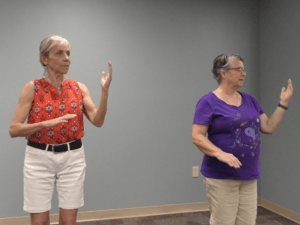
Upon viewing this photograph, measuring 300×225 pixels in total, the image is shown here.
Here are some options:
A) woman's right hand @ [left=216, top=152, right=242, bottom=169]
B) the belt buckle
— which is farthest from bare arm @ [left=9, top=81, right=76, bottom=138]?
woman's right hand @ [left=216, top=152, right=242, bottom=169]

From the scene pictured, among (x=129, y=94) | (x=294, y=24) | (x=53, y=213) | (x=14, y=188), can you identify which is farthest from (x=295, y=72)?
(x=14, y=188)

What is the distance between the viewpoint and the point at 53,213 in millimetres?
2527

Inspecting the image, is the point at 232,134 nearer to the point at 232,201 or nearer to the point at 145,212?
the point at 232,201

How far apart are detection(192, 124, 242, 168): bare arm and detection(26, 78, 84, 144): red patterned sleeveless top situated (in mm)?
609

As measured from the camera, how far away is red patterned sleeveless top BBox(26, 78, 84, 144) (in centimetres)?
129

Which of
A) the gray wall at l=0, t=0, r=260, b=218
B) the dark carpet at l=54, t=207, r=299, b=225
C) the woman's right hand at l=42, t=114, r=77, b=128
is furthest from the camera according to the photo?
the dark carpet at l=54, t=207, r=299, b=225

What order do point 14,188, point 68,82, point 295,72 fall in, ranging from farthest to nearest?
1. point 295,72
2. point 14,188
3. point 68,82

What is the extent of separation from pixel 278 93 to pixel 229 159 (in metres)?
1.95

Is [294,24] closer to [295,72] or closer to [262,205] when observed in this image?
[295,72]

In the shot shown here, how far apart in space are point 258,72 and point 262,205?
5.06ft

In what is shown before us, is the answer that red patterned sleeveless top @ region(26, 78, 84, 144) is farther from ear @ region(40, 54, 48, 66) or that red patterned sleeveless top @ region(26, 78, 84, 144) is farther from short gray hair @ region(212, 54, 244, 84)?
short gray hair @ region(212, 54, 244, 84)

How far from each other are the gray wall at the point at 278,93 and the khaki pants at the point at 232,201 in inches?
59.6

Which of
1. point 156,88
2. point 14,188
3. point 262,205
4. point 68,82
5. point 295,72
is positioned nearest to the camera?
point 68,82

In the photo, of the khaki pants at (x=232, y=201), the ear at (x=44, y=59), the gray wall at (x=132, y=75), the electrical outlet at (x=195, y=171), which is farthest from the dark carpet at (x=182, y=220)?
the ear at (x=44, y=59)
